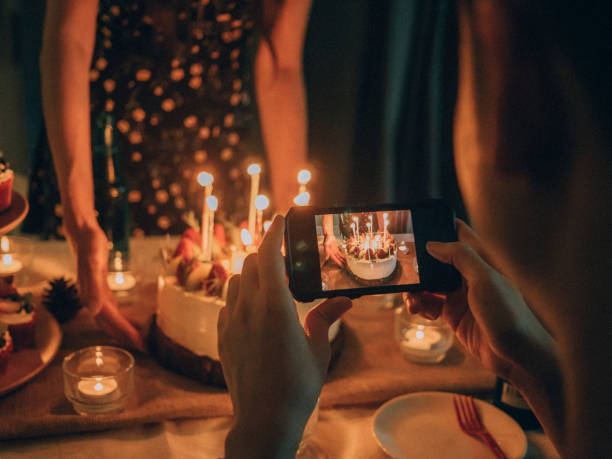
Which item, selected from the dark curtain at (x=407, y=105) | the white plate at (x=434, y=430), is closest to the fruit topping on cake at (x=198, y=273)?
the white plate at (x=434, y=430)

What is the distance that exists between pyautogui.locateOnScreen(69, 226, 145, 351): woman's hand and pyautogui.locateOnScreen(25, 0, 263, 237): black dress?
37cm

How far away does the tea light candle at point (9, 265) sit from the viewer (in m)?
1.15

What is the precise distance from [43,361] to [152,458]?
281mm

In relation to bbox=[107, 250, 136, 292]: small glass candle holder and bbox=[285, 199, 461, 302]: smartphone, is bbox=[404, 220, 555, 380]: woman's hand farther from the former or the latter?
bbox=[107, 250, 136, 292]: small glass candle holder

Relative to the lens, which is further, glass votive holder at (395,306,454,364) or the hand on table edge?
glass votive holder at (395,306,454,364)

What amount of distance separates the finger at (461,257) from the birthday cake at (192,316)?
28 cm

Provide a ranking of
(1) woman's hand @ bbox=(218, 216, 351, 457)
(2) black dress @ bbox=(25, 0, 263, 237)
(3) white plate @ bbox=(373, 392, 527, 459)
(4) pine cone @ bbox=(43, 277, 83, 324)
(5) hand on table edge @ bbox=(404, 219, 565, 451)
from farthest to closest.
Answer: (2) black dress @ bbox=(25, 0, 263, 237) → (4) pine cone @ bbox=(43, 277, 83, 324) → (3) white plate @ bbox=(373, 392, 527, 459) → (5) hand on table edge @ bbox=(404, 219, 565, 451) → (1) woman's hand @ bbox=(218, 216, 351, 457)

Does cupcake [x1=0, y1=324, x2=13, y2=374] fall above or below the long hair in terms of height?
below

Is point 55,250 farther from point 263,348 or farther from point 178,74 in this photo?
point 263,348

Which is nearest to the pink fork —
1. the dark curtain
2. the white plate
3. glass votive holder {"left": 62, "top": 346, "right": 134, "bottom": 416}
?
the white plate

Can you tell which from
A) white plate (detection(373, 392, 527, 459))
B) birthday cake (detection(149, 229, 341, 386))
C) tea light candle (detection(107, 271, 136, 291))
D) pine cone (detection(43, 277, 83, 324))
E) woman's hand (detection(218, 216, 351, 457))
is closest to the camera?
woman's hand (detection(218, 216, 351, 457))

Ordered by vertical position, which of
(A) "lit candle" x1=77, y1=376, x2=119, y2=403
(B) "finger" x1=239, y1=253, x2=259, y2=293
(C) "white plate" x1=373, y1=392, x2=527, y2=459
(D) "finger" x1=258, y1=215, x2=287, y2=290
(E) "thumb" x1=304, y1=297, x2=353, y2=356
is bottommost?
(C) "white plate" x1=373, y1=392, x2=527, y2=459

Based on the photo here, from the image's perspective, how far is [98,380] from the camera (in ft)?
2.79

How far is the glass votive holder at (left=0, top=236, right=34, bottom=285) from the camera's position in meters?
1.16
